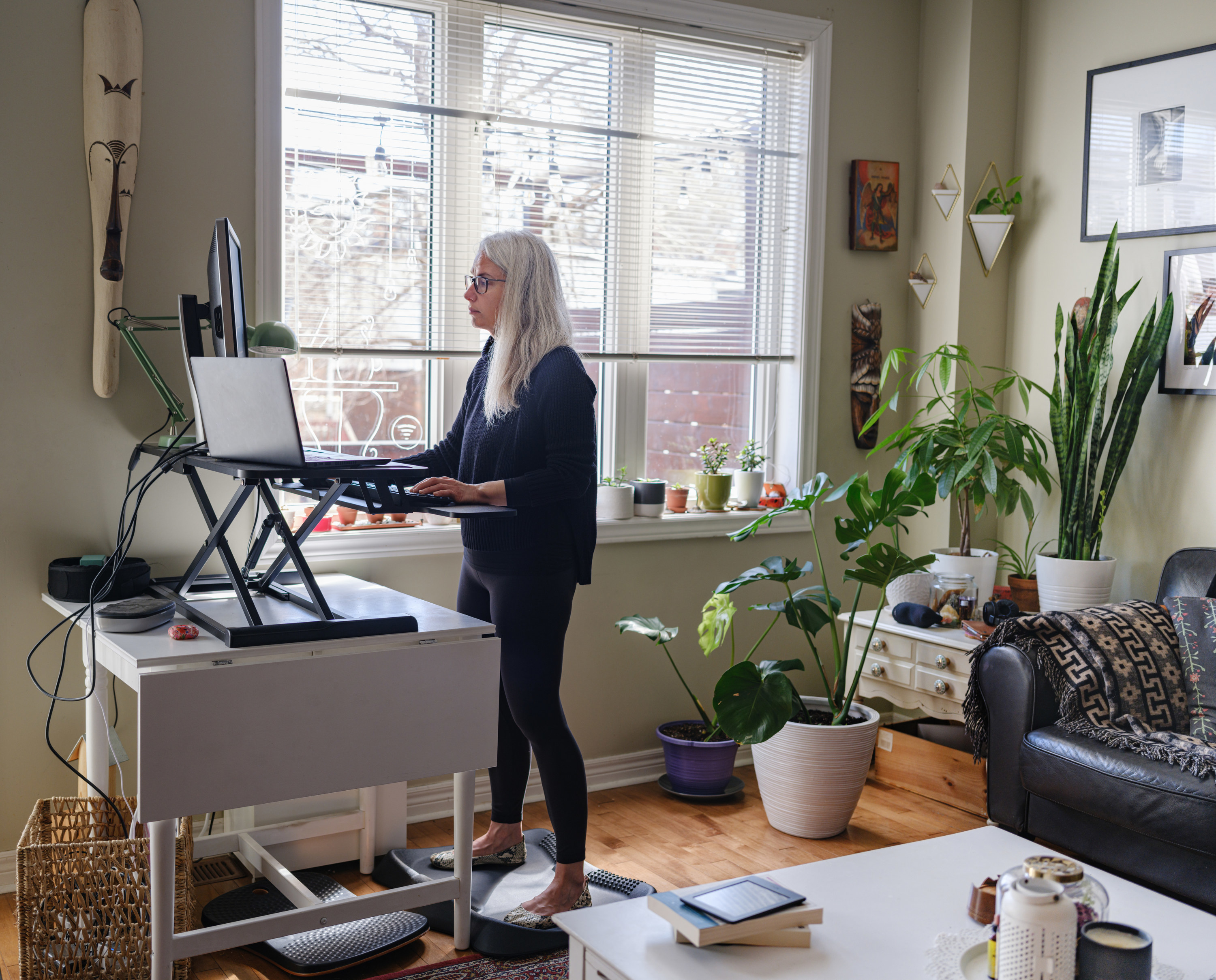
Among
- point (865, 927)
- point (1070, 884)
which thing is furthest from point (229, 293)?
point (1070, 884)

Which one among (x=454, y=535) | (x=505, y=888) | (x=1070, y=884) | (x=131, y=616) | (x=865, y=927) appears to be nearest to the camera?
(x=1070, y=884)

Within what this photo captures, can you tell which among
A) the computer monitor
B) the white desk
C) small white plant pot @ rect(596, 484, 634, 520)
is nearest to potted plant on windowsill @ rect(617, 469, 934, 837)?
small white plant pot @ rect(596, 484, 634, 520)

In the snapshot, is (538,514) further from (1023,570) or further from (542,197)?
(1023,570)

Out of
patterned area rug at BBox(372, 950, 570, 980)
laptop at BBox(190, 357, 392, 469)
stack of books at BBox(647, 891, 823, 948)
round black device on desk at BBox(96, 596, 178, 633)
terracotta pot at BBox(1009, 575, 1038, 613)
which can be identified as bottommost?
patterned area rug at BBox(372, 950, 570, 980)

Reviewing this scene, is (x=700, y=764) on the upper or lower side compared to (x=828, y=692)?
lower

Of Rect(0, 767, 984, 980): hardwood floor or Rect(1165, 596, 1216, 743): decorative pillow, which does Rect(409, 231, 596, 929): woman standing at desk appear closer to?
Rect(0, 767, 984, 980): hardwood floor

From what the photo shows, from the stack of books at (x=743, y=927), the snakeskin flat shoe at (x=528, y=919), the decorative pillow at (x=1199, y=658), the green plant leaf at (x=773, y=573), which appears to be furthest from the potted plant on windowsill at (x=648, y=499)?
the stack of books at (x=743, y=927)

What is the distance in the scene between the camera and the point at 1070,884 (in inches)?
58.4

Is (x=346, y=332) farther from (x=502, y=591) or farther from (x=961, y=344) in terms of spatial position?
(x=961, y=344)

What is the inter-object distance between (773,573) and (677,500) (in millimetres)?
610

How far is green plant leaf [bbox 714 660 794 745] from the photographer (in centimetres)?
275

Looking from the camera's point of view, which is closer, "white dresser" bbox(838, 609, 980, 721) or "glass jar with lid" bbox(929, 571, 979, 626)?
"white dresser" bbox(838, 609, 980, 721)

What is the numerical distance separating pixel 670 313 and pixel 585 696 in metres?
1.22

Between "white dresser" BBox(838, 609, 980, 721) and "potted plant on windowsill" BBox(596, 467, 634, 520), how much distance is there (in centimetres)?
72
